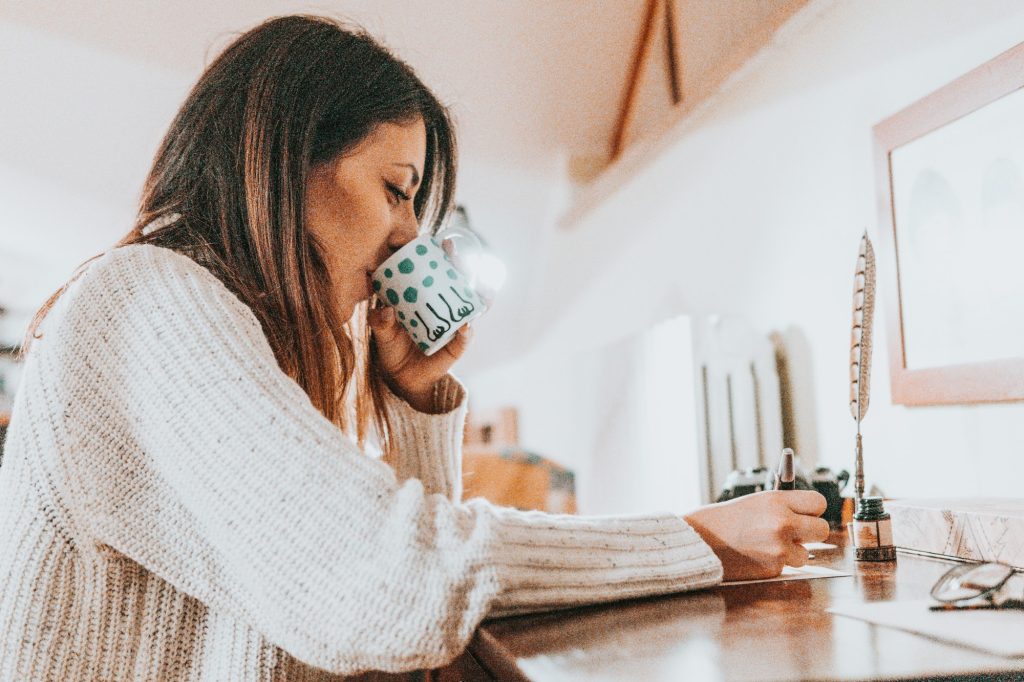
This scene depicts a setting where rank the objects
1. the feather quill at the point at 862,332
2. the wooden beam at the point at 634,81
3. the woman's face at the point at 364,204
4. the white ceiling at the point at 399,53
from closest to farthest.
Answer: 1. the woman's face at the point at 364,204
2. the feather quill at the point at 862,332
3. the white ceiling at the point at 399,53
4. the wooden beam at the point at 634,81

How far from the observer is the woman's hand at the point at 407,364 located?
1.09 meters

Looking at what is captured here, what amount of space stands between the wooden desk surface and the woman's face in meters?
0.45

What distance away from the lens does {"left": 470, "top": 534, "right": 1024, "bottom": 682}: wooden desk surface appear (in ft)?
1.53

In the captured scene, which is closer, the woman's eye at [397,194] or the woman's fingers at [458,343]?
the woman's eye at [397,194]

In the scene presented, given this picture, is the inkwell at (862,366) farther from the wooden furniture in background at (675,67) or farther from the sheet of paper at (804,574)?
the wooden furniture in background at (675,67)

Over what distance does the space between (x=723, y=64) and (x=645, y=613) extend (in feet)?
5.52

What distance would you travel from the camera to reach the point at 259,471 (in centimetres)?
57

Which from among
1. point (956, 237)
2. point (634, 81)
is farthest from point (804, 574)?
point (634, 81)

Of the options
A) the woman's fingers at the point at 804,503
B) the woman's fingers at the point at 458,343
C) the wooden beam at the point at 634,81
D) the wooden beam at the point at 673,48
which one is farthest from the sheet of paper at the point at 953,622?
the wooden beam at the point at 634,81

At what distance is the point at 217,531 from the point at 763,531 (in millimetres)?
484

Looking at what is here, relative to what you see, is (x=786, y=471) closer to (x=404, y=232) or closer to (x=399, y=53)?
(x=404, y=232)

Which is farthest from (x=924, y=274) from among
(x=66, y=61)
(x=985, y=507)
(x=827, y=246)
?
(x=66, y=61)

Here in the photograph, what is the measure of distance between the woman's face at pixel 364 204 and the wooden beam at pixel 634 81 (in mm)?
1911

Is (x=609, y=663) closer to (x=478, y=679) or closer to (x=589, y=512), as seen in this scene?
(x=478, y=679)
